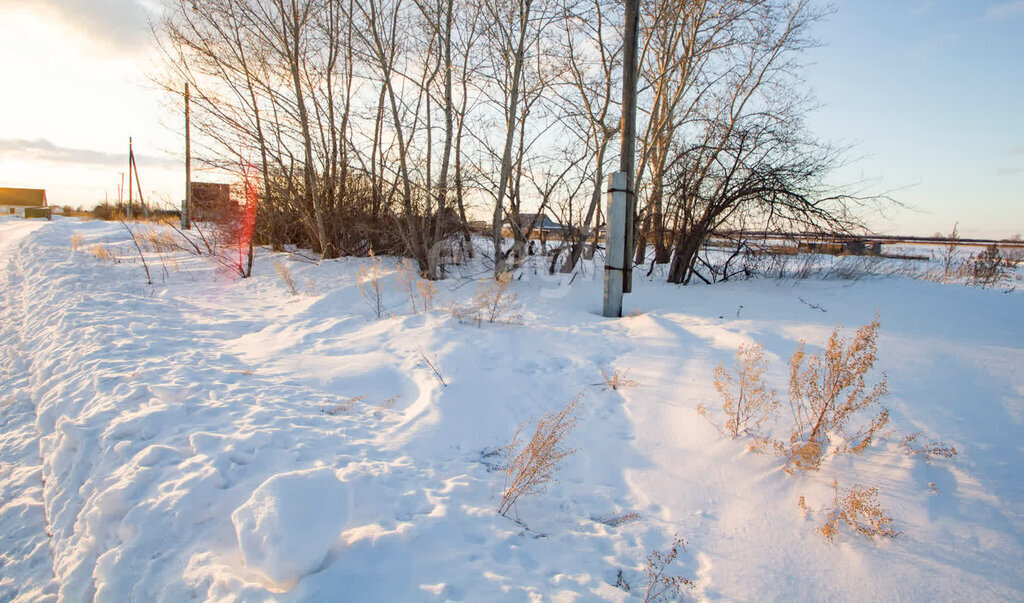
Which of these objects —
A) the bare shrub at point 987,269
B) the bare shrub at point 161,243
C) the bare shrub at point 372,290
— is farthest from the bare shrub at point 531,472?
the bare shrub at point 161,243

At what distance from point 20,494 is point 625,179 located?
5.90m

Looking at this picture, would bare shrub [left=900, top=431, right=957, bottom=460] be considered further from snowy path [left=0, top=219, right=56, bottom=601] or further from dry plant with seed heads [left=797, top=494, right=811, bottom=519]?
snowy path [left=0, top=219, right=56, bottom=601]

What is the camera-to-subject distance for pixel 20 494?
100.0 inches

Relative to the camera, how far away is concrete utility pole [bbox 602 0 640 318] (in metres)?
5.59

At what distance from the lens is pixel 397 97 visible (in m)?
8.00

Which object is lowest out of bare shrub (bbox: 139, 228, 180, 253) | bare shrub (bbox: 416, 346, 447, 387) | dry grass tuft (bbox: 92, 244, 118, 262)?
bare shrub (bbox: 416, 346, 447, 387)

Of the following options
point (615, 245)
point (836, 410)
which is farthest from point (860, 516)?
point (615, 245)

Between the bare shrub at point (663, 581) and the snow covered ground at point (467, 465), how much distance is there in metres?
0.05

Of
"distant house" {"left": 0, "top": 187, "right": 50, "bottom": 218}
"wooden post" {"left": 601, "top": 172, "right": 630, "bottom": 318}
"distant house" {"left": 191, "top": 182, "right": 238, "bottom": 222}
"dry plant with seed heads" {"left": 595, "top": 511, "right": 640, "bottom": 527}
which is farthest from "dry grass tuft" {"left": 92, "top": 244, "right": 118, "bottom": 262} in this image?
"distant house" {"left": 0, "top": 187, "right": 50, "bottom": 218}

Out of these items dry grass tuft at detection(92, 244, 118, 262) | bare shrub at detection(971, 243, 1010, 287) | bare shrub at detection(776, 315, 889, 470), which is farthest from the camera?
dry grass tuft at detection(92, 244, 118, 262)

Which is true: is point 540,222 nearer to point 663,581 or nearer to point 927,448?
point 927,448

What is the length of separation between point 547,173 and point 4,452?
7.85 meters

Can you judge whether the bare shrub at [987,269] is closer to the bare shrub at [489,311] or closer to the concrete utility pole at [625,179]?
the concrete utility pole at [625,179]

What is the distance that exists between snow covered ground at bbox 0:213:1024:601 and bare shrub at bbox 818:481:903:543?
0.06m
